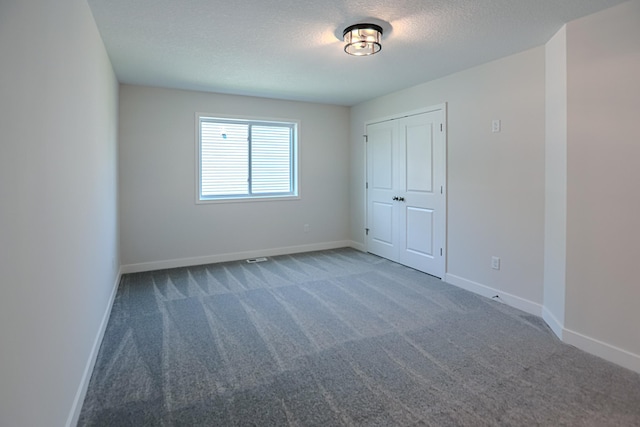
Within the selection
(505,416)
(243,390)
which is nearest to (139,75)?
(243,390)

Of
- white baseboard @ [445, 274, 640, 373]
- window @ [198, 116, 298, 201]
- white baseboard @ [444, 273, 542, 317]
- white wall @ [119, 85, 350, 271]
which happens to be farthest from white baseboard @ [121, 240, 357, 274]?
white baseboard @ [445, 274, 640, 373]

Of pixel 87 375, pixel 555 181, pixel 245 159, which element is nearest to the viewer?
pixel 87 375

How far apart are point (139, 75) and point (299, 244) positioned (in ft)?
10.4

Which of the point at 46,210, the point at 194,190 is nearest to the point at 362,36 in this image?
the point at 46,210

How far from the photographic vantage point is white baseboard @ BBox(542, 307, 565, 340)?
105 inches

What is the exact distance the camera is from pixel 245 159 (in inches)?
205

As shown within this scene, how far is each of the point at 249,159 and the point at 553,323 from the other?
13.8 ft

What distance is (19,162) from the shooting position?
1150 millimetres

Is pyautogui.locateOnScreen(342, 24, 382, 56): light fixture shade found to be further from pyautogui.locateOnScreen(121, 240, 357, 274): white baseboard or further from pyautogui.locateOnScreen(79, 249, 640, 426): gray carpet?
pyautogui.locateOnScreen(121, 240, 357, 274): white baseboard

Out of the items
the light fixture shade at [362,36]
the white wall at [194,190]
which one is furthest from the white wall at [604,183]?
the white wall at [194,190]

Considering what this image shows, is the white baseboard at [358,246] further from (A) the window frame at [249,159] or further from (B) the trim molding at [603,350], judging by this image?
(B) the trim molding at [603,350]

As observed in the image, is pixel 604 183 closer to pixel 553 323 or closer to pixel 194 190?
pixel 553 323

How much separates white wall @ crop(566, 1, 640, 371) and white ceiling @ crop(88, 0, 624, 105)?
0.28 metres

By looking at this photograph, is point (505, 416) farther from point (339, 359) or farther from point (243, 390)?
point (243, 390)
